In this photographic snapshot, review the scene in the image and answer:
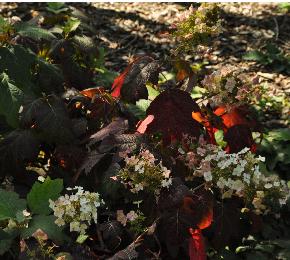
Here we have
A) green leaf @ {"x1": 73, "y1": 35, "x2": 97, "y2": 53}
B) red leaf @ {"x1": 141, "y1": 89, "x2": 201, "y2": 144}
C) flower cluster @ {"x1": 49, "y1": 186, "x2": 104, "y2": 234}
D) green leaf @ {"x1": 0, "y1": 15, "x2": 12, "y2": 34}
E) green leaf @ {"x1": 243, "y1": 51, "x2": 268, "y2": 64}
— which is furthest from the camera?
green leaf @ {"x1": 243, "y1": 51, "x2": 268, "y2": 64}

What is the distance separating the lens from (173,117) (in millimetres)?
2123

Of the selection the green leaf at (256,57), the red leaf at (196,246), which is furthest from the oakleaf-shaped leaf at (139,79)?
the green leaf at (256,57)

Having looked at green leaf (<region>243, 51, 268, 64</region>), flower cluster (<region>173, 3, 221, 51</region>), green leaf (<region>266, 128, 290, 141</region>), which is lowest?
green leaf (<region>243, 51, 268, 64</region>)

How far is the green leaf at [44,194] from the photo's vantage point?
2.02 m

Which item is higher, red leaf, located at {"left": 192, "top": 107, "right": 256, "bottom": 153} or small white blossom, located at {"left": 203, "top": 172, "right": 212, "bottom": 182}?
small white blossom, located at {"left": 203, "top": 172, "right": 212, "bottom": 182}

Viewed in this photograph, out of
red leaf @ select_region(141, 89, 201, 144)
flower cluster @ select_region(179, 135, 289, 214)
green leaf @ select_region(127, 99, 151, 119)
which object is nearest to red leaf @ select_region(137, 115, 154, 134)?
red leaf @ select_region(141, 89, 201, 144)

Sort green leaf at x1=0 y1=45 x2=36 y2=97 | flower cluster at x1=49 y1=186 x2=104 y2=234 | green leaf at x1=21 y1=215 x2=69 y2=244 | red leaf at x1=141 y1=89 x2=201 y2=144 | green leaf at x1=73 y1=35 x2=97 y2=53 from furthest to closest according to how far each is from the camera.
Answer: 1. green leaf at x1=73 y1=35 x2=97 y2=53
2. green leaf at x1=0 y1=45 x2=36 y2=97
3. red leaf at x1=141 y1=89 x2=201 y2=144
4. green leaf at x1=21 y1=215 x2=69 y2=244
5. flower cluster at x1=49 y1=186 x2=104 y2=234

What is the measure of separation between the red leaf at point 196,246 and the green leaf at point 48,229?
480mm

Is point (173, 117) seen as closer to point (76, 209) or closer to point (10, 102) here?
point (76, 209)

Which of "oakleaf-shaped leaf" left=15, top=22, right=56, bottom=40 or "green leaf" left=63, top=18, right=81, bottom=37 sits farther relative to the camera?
"green leaf" left=63, top=18, right=81, bottom=37

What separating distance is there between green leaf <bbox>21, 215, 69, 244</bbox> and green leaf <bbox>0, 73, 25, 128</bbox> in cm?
47

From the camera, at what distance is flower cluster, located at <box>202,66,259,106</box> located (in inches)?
89.8

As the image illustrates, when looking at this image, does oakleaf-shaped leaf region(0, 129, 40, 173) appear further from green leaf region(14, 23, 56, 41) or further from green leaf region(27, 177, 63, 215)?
green leaf region(14, 23, 56, 41)

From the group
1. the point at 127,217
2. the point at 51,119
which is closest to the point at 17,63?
the point at 51,119
